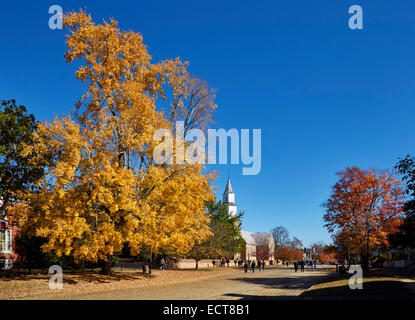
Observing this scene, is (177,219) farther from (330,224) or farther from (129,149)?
(330,224)

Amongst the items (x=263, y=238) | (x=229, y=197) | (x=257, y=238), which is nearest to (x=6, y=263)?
(x=229, y=197)

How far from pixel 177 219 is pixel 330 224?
61.0ft

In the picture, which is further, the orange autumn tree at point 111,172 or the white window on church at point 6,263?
the white window on church at point 6,263

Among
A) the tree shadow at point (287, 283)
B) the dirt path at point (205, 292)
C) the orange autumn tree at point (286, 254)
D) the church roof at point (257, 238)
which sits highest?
the church roof at point (257, 238)

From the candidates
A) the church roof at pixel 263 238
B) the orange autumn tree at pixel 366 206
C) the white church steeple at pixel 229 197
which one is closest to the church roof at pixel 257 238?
the church roof at pixel 263 238

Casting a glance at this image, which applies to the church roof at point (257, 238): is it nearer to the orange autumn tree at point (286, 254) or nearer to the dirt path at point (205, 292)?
the orange autumn tree at point (286, 254)

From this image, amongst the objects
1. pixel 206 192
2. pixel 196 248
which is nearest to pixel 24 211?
pixel 206 192

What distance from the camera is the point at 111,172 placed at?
76.1 ft

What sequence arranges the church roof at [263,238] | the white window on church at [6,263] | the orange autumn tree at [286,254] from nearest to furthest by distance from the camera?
1. the white window on church at [6,263]
2. the orange autumn tree at [286,254]
3. the church roof at [263,238]

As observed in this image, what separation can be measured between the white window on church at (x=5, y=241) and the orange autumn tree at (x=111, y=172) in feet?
41.7

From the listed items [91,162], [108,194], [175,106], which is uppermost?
[175,106]

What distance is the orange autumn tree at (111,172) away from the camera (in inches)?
910

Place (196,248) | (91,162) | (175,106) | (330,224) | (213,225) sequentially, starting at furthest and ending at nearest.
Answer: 1. (213,225)
2. (196,248)
3. (330,224)
4. (175,106)
5. (91,162)

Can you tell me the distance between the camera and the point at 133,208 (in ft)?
77.4
